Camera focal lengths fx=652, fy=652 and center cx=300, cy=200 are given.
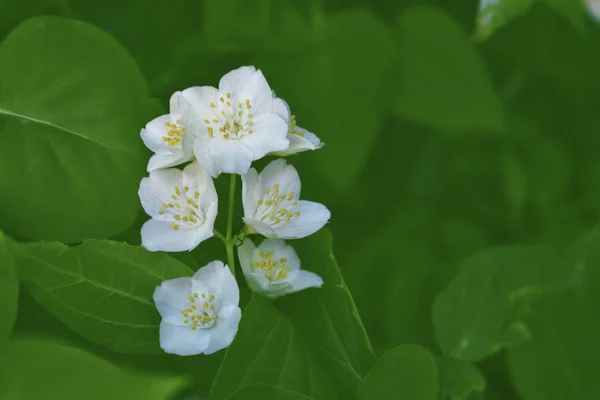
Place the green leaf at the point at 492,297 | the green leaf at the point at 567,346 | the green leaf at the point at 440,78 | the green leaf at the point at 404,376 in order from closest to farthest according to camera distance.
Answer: the green leaf at the point at 404,376 → the green leaf at the point at 492,297 → the green leaf at the point at 567,346 → the green leaf at the point at 440,78

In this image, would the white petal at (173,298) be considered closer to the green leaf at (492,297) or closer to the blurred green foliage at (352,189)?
the blurred green foliage at (352,189)

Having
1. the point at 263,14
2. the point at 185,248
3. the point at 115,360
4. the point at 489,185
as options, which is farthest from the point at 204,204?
the point at 489,185

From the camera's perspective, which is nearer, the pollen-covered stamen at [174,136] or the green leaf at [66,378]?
the green leaf at [66,378]

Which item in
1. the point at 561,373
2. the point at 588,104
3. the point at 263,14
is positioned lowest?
the point at 561,373

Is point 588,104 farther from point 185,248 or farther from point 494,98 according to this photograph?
point 185,248

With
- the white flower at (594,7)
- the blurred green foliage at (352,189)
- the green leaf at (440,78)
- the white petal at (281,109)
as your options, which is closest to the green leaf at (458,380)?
the blurred green foliage at (352,189)
